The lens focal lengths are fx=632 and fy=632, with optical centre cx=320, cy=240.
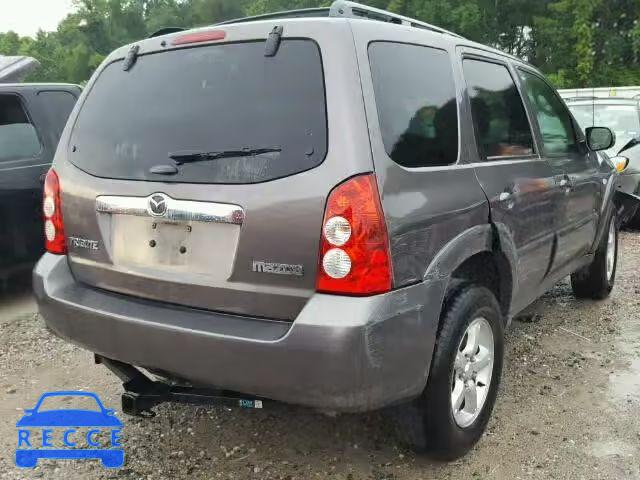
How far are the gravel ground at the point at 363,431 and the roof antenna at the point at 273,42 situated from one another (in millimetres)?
1322

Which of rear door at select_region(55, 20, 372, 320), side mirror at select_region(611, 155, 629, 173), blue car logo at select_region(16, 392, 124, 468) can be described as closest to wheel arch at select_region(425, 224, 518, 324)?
rear door at select_region(55, 20, 372, 320)

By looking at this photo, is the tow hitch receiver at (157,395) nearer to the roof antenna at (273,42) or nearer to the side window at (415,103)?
the side window at (415,103)

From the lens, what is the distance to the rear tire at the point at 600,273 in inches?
188

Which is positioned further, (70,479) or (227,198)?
(70,479)

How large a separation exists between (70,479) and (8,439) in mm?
545

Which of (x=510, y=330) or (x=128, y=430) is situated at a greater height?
(x=128, y=430)

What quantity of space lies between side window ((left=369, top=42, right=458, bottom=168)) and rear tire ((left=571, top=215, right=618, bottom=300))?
245cm

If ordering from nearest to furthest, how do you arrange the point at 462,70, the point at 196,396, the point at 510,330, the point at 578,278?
the point at 196,396
the point at 462,70
the point at 510,330
the point at 578,278

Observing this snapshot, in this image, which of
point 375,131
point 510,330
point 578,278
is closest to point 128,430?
point 375,131

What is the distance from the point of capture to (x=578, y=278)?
4918 millimetres

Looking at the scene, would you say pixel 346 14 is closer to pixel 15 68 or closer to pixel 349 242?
pixel 349 242

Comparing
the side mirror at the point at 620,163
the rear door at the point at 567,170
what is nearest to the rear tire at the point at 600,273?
the rear door at the point at 567,170

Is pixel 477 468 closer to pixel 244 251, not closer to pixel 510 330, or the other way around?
pixel 244 251

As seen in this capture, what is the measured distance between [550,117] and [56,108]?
401cm
